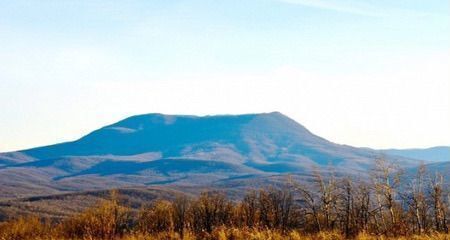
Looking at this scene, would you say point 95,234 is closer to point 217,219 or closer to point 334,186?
point 217,219

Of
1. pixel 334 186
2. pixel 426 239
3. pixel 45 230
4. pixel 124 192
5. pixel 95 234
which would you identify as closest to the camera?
pixel 426 239

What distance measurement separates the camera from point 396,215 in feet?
94.9

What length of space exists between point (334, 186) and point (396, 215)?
364cm

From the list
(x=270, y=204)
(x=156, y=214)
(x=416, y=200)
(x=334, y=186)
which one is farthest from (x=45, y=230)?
(x=416, y=200)

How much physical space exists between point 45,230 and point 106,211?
8.88 ft

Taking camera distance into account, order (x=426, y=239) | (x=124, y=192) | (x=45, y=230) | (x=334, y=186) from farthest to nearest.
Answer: (x=124, y=192) → (x=334, y=186) → (x=45, y=230) → (x=426, y=239)

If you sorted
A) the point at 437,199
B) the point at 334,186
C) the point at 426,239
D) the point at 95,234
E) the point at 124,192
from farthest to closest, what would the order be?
the point at 124,192 → the point at 334,186 → the point at 437,199 → the point at 95,234 → the point at 426,239

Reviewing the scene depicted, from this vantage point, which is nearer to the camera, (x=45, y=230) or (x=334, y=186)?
(x=45, y=230)

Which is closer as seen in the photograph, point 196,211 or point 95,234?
point 95,234

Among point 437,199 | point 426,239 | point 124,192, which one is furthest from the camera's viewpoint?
point 124,192

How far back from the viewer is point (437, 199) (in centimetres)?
2673

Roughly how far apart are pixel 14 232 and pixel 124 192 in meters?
163

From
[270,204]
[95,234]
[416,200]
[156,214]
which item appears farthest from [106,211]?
[416,200]

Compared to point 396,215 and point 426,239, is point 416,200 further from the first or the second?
point 426,239
